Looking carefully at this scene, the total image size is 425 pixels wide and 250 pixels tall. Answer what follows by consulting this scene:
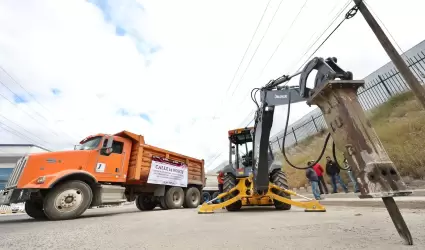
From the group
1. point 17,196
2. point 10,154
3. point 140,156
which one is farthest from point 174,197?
point 10,154

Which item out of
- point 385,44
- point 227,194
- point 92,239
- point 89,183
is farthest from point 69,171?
point 385,44

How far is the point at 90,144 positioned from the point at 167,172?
9.61 feet

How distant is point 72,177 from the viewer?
5.52 metres

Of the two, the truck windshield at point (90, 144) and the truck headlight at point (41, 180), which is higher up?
the truck windshield at point (90, 144)

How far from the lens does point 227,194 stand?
5.66m

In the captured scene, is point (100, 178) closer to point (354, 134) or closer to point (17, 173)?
point (17, 173)

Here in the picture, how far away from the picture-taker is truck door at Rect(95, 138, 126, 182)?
631 cm

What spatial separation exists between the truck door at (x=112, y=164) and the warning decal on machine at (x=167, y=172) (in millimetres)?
1123

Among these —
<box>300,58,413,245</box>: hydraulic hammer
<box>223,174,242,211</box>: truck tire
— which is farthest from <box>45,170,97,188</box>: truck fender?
<box>300,58,413,245</box>: hydraulic hammer

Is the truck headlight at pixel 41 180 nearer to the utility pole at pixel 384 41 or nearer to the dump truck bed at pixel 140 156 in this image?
the dump truck bed at pixel 140 156

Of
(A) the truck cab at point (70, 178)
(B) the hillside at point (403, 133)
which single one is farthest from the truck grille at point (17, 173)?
(B) the hillside at point (403, 133)

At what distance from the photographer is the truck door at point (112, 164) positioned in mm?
6309

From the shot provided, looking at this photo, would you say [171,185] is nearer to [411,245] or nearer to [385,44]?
[411,245]

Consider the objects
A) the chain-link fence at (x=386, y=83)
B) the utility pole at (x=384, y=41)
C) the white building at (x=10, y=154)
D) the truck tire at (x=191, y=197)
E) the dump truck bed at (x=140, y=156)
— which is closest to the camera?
the utility pole at (x=384, y=41)
